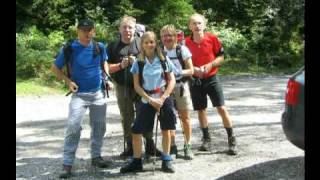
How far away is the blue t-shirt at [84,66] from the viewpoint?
6.46 m

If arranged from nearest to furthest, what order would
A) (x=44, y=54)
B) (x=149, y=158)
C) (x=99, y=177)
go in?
1. (x=99, y=177)
2. (x=149, y=158)
3. (x=44, y=54)

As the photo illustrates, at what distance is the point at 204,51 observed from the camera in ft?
23.5

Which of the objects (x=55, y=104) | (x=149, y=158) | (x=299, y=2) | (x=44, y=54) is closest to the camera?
(x=149, y=158)

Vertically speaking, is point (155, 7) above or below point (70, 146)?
above

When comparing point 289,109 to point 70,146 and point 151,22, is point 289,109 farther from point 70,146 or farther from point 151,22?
point 151,22

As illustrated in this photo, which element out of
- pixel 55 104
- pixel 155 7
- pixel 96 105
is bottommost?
pixel 55 104

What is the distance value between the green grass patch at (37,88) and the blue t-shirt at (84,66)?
750 centimetres

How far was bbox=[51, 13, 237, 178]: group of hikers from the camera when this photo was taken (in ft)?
21.2

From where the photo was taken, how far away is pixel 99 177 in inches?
255

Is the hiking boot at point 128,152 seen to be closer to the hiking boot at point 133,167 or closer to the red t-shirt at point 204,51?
the hiking boot at point 133,167

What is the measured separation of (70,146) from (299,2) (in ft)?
65.2

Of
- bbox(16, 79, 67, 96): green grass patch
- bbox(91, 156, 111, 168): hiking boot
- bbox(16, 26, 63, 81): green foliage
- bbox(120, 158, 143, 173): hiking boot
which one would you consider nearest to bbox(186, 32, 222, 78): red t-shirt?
bbox(120, 158, 143, 173): hiking boot
